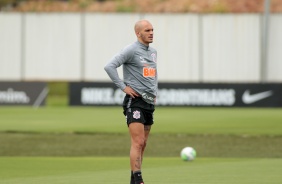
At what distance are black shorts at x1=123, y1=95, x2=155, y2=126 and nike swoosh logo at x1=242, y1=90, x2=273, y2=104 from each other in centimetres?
2472

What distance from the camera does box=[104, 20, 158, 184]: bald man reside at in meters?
13.3

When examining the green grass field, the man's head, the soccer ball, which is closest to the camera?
the man's head

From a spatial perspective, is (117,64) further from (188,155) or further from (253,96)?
(253,96)

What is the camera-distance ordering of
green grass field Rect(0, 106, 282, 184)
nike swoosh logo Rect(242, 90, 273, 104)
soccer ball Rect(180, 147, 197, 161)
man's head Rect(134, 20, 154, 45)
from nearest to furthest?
man's head Rect(134, 20, 154, 45), green grass field Rect(0, 106, 282, 184), soccer ball Rect(180, 147, 197, 161), nike swoosh logo Rect(242, 90, 273, 104)

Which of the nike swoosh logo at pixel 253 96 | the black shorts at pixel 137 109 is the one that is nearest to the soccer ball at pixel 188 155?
the black shorts at pixel 137 109

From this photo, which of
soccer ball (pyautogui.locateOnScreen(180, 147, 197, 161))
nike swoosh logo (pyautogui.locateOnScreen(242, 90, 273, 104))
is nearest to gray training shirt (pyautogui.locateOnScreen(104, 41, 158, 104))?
soccer ball (pyautogui.locateOnScreen(180, 147, 197, 161))

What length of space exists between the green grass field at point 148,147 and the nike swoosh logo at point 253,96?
1.16 m

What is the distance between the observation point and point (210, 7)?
6706 cm

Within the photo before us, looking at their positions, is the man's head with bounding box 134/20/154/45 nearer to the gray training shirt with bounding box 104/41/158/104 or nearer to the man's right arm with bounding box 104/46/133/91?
the gray training shirt with bounding box 104/41/158/104

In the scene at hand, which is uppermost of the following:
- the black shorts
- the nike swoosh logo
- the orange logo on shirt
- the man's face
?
the man's face

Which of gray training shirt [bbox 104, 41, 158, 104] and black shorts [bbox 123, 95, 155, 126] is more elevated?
gray training shirt [bbox 104, 41, 158, 104]

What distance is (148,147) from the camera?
22422mm

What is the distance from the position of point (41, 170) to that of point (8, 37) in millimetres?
31846

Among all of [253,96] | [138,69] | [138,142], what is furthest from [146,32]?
[253,96]
